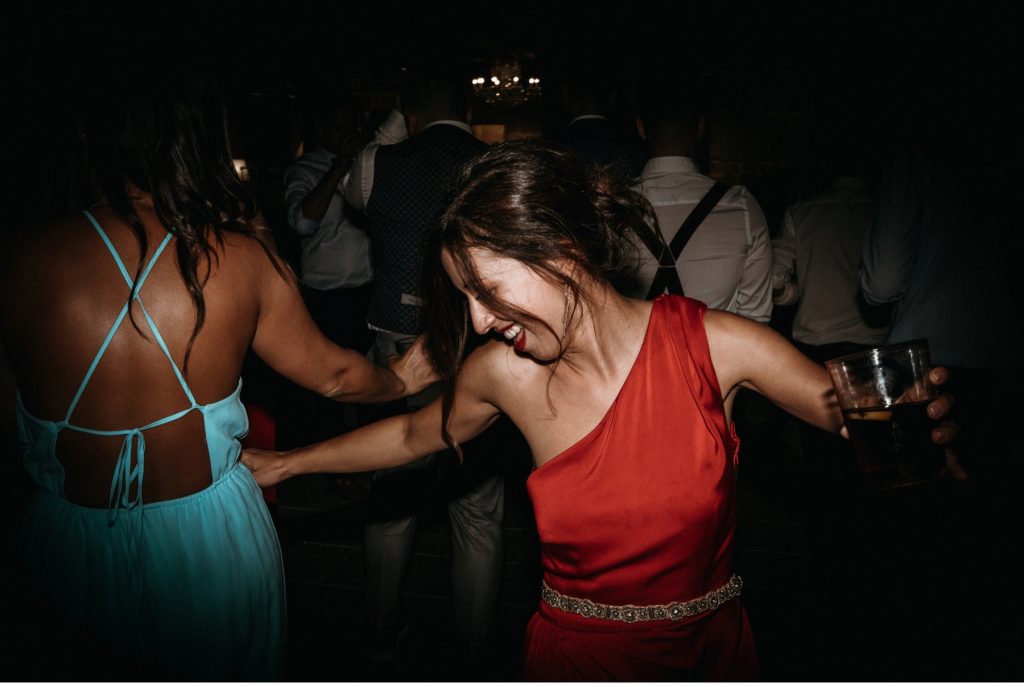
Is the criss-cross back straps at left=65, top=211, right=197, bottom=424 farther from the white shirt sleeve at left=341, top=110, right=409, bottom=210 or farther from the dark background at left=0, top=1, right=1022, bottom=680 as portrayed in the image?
the white shirt sleeve at left=341, top=110, right=409, bottom=210

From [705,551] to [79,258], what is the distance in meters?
1.43

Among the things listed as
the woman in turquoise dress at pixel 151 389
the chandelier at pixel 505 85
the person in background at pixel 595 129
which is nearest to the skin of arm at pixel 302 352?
the woman in turquoise dress at pixel 151 389

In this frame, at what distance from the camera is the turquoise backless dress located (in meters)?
1.40

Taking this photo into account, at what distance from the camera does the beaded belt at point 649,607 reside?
1.40 meters

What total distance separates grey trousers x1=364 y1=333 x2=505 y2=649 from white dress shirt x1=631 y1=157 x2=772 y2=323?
1049 mm

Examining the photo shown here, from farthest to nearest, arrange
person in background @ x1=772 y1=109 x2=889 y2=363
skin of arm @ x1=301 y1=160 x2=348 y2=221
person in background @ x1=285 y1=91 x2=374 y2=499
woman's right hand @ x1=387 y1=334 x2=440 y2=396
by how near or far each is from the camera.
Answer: person in background @ x1=285 y1=91 x2=374 y2=499
person in background @ x1=772 y1=109 x2=889 y2=363
skin of arm @ x1=301 y1=160 x2=348 y2=221
woman's right hand @ x1=387 y1=334 x2=440 y2=396

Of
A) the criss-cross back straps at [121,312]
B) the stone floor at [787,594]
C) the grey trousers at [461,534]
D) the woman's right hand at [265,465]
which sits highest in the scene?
the criss-cross back straps at [121,312]

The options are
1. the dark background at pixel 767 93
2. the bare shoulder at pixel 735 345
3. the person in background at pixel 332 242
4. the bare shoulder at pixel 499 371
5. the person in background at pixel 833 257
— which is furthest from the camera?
the person in background at pixel 332 242

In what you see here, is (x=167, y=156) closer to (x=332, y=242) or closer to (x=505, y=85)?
(x=332, y=242)

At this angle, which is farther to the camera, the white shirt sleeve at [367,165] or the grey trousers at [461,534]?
the white shirt sleeve at [367,165]

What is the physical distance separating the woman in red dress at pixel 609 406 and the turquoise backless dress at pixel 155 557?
0.69 meters

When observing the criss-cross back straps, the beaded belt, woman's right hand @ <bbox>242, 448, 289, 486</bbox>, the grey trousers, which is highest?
the criss-cross back straps

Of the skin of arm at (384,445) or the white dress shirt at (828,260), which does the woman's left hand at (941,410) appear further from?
the white dress shirt at (828,260)

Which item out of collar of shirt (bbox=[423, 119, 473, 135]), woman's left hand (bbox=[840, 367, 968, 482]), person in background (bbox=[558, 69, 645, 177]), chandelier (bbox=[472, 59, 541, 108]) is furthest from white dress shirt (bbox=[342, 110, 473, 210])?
chandelier (bbox=[472, 59, 541, 108])
